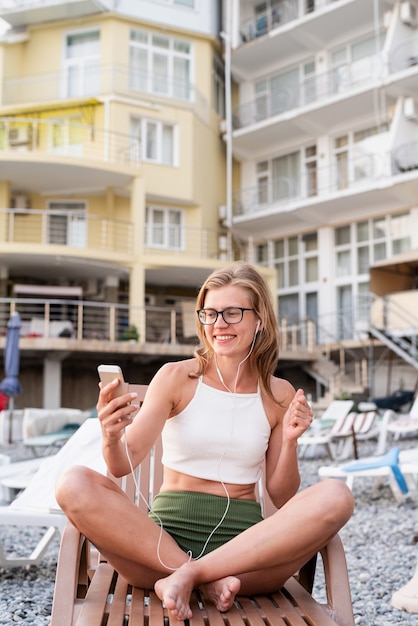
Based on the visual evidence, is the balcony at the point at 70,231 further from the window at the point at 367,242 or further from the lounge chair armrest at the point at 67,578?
the lounge chair armrest at the point at 67,578

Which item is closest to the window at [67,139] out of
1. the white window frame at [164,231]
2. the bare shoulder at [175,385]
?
the white window frame at [164,231]

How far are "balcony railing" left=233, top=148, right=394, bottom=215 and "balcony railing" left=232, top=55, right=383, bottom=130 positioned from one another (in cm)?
204

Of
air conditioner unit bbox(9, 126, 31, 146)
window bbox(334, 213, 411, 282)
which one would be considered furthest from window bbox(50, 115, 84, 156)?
window bbox(334, 213, 411, 282)

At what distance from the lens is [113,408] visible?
77.7 inches

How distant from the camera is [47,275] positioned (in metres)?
21.6

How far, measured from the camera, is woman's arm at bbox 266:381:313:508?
2182 mm

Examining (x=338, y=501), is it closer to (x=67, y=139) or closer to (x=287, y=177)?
(x=67, y=139)

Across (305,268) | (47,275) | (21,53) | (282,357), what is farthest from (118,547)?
(21,53)

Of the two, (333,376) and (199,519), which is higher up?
(199,519)

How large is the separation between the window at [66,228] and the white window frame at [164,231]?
1981 millimetres

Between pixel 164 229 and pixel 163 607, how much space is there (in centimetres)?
2110

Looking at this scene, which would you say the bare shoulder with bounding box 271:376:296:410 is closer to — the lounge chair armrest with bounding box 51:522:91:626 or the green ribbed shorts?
the green ribbed shorts

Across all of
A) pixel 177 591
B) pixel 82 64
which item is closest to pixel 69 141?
pixel 82 64

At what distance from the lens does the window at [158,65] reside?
2298cm
